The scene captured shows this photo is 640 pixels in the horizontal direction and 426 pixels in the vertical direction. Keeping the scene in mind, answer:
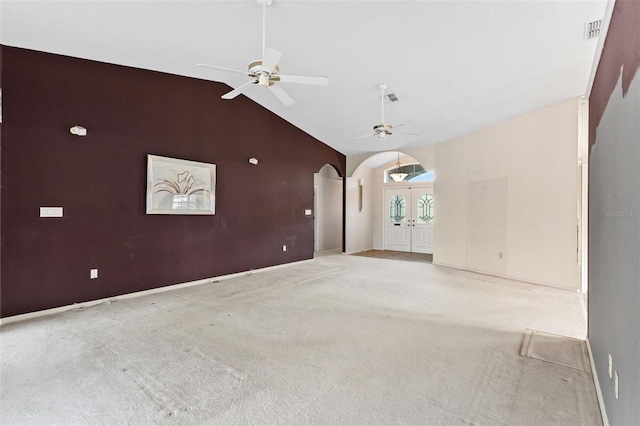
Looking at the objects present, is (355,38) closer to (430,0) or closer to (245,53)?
(430,0)

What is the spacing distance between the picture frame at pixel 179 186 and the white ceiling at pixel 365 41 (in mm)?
1443

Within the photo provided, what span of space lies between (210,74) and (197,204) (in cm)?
212

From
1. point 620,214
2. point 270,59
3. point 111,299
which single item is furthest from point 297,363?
point 111,299

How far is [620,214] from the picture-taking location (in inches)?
64.9

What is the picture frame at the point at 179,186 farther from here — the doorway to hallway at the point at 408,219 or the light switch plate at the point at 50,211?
the doorway to hallway at the point at 408,219

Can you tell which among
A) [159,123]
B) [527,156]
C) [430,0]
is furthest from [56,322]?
[527,156]

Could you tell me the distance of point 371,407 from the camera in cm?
205

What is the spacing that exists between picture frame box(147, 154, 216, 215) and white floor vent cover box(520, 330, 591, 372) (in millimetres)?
4800

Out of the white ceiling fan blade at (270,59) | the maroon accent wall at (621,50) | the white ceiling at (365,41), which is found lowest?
the maroon accent wall at (621,50)

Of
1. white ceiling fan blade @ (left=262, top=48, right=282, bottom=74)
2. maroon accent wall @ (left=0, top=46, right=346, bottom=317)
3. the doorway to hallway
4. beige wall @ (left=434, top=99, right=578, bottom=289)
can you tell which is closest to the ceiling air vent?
beige wall @ (left=434, top=99, right=578, bottom=289)

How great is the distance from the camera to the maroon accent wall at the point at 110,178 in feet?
12.3

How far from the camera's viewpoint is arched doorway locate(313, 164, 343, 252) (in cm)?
966

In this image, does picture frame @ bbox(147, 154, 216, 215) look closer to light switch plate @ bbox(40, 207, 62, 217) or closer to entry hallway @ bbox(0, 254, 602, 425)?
light switch plate @ bbox(40, 207, 62, 217)

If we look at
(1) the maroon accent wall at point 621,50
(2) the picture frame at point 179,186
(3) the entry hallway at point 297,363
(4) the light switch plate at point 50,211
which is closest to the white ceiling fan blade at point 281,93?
(2) the picture frame at point 179,186
